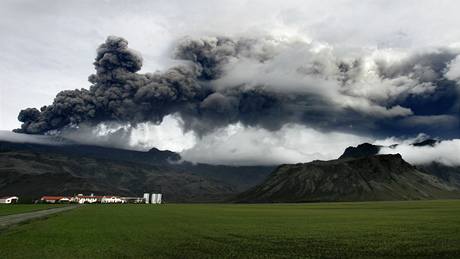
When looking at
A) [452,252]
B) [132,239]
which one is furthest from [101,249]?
[452,252]

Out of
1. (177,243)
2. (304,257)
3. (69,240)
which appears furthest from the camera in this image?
(69,240)

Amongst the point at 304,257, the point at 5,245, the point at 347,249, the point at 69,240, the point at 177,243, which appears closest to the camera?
the point at 304,257

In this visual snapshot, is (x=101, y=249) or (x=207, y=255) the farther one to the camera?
(x=101, y=249)

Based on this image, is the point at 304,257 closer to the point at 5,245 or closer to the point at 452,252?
the point at 452,252

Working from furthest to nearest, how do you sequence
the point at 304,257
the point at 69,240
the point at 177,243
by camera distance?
the point at 69,240
the point at 177,243
the point at 304,257

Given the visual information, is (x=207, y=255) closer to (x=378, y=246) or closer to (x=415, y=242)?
(x=378, y=246)

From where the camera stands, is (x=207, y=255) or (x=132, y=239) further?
(x=132, y=239)

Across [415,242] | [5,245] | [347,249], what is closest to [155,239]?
[5,245]

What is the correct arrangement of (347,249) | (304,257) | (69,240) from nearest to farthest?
(304,257) < (347,249) < (69,240)
